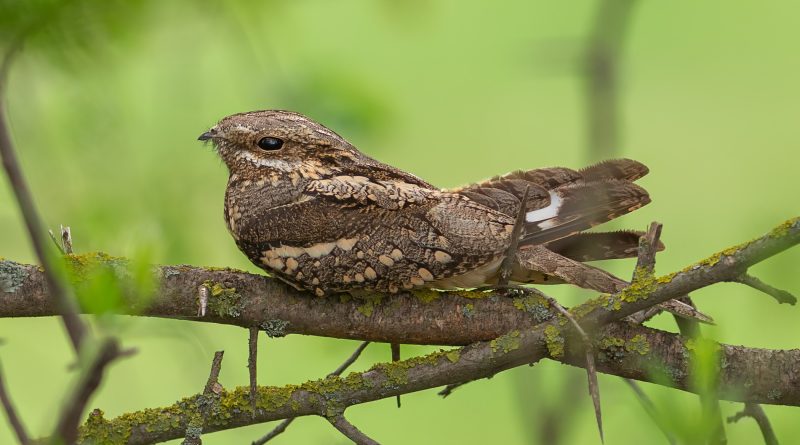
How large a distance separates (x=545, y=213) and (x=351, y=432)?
636mm

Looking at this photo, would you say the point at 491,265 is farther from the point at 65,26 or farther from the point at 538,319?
the point at 65,26

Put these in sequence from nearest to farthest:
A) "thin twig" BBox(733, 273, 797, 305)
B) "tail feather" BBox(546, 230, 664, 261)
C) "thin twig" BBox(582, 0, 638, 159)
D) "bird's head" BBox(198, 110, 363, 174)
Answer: "thin twig" BBox(582, 0, 638, 159)
"thin twig" BBox(733, 273, 797, 305)
"tail feather" BBox(546, 230, 664, 261)
"bird's head" BBox(198, 110, 363, 174)

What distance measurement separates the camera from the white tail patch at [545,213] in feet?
A: 6.82

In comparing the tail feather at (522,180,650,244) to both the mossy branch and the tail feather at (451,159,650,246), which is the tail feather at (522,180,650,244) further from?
the mossy branch

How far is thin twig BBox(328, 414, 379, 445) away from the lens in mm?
1740

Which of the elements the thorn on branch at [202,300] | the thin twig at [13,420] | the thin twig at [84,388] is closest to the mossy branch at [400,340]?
the thorn on branch at [202,300]

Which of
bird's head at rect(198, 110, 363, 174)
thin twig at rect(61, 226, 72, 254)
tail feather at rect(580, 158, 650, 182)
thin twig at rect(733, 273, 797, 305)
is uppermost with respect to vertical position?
bird's head at rect(198, 110, 363, 174)

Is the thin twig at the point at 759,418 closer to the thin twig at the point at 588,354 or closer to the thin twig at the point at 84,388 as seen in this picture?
the thin twig at the point at 588,354

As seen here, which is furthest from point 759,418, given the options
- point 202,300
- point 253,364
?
point 202,300

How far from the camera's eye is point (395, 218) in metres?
2.10

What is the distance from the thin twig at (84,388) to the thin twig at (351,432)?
1.01 metres

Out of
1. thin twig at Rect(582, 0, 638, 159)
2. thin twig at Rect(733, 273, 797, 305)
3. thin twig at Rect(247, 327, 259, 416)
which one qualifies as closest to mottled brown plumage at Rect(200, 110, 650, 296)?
thin twig at Rect(247, 327, 259, 416)

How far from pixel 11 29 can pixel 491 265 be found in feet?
3.65

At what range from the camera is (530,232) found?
207 cm
